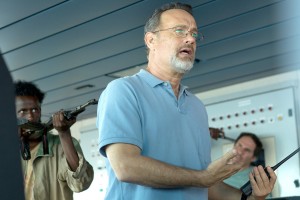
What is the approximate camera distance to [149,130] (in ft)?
5.33

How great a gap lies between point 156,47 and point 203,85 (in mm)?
3284

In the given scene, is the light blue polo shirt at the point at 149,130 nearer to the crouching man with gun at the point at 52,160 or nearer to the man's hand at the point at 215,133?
the crouching man with gun at the point at 52,160

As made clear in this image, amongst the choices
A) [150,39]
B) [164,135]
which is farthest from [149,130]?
[150,39]

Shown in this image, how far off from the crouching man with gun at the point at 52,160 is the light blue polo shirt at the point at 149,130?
3.40ft

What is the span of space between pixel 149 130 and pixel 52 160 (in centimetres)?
132

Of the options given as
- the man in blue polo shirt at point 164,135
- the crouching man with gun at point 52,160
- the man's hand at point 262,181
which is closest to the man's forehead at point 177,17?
the man in blue polo shirt at point 164,135

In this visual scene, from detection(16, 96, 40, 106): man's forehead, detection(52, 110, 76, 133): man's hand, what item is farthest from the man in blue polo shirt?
detection(16, 96, 40, 106): man's forehead

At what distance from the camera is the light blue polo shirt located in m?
1.58

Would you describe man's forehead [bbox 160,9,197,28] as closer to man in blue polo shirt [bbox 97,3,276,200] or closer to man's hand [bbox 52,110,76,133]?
man in blue polo shirt [bbox 97,3,276,200]

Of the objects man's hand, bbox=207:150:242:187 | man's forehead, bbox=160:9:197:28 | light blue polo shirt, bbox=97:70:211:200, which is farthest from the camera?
man's forehead, bbox=160:9:197:28

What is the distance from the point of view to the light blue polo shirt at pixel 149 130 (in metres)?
1.58

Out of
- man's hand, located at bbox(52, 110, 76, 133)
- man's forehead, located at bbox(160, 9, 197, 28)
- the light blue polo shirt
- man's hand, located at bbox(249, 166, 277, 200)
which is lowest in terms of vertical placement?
man's hand, located at bbox(249, 166, 277, 200)

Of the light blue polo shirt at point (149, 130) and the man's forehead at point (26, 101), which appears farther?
the man's forehead at point (26, 101)

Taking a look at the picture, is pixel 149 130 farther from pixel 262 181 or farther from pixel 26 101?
pixel 26 101
